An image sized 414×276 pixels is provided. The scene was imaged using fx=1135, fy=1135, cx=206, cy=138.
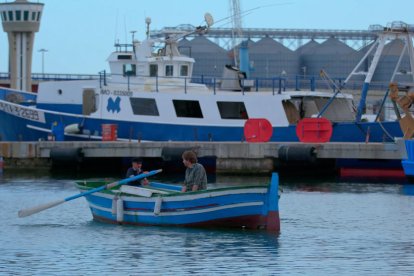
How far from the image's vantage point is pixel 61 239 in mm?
23594

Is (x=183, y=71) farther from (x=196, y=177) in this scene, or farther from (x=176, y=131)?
(x=196, y=177)

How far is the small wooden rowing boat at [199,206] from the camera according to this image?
2327 centimetres

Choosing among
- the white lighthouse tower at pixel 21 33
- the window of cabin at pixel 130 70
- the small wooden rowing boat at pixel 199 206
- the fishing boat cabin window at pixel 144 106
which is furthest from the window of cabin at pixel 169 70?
the white lighthouse tower at pixel 21 33

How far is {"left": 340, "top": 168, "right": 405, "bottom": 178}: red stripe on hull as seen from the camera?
39062 mm

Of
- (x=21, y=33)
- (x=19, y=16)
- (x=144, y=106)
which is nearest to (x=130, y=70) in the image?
(x=144, y=106)

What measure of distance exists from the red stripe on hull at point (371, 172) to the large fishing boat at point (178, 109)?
Result: 1183mm

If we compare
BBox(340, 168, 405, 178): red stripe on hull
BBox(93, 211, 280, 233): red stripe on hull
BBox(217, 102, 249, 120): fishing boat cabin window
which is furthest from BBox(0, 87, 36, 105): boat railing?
BBox(93, 211, 280, 233): red stripe on hull

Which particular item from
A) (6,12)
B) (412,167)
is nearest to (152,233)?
(412,167)

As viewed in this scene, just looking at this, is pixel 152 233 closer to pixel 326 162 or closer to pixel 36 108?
pixel 326 162

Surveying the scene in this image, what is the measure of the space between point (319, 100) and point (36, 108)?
11402 mm

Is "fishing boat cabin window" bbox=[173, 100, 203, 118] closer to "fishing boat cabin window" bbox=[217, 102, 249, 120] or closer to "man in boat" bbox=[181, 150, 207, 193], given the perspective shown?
"fishing boat cabin window" bbox=[217, 102, 249, 120]

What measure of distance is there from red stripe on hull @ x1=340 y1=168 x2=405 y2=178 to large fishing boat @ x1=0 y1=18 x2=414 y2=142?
1.18 metres

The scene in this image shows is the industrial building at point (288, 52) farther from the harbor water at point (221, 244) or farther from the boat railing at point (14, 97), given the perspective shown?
the harbor water at point (221, 244)

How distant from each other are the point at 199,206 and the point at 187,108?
18.1 meters
